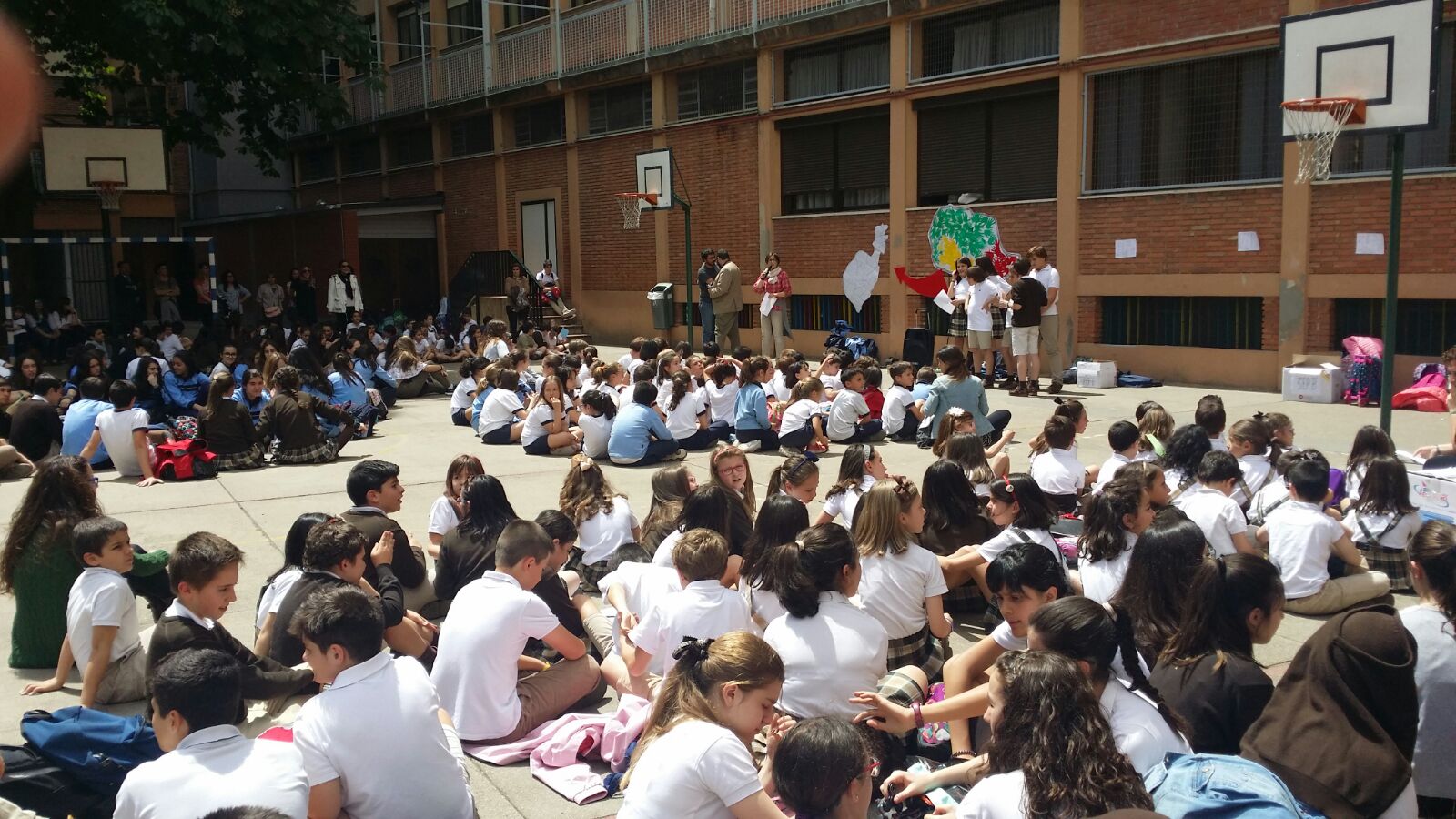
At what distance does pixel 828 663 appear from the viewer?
4910mm

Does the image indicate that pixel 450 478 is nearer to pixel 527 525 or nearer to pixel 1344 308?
pixel 527 525

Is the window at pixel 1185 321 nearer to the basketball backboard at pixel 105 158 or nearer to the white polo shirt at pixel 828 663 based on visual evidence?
the white polo shirt at pixel 828 663

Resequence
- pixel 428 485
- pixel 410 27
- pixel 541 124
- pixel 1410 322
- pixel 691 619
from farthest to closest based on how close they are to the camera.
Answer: pixel 410 27 < pixel 541 124 < pixel 1410 322 < pixel 428 485 < pixel 691 619

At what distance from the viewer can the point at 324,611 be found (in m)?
4.27

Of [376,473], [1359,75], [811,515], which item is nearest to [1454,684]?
[376,473]

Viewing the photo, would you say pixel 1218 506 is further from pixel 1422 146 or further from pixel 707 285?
pixel 707 285

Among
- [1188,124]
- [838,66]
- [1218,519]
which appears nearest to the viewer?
[1218,519]

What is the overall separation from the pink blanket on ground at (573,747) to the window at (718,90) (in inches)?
747

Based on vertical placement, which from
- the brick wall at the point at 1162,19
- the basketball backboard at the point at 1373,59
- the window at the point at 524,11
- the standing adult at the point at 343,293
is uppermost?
the window at the point at 524,11

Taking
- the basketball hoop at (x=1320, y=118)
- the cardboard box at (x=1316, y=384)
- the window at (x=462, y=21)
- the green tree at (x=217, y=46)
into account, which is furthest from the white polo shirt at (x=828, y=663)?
the window at (x=462, y=21)

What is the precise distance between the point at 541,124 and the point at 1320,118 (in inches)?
805

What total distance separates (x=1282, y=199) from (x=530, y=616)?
1357cm

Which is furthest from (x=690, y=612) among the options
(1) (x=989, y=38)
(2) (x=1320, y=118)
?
(1) (x=989, y=38)

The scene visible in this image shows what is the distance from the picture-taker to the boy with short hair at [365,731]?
418 centimetres
